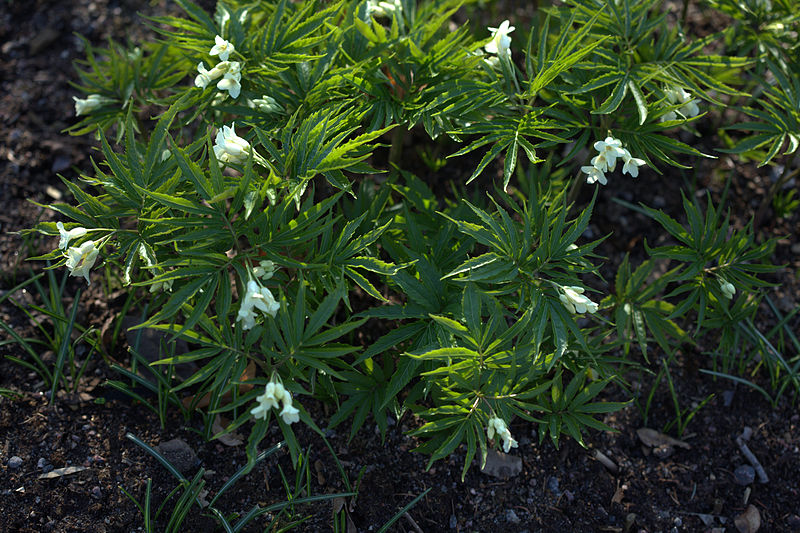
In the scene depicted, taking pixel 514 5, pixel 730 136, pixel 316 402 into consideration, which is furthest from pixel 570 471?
pixel 514 5

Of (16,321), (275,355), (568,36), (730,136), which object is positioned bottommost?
(16,321)

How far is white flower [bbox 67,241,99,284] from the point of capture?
200 cm

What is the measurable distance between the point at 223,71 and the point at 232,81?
0.07m

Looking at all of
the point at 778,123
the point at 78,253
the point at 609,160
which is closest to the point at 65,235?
the point at 78,253

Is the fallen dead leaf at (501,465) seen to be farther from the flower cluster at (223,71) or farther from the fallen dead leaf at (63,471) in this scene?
the flower cluster at (223,71)

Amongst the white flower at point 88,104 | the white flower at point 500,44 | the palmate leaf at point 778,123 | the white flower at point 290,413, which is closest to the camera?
the white flower at point 290,413

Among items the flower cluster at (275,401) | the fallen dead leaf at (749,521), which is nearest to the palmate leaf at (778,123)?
the fallen dead leaf at (749,521)

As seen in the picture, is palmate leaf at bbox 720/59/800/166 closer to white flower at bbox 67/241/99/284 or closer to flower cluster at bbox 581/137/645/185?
flower cluster at bbox 581/137/645/185

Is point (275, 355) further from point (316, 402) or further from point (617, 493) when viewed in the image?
point (617, 493)

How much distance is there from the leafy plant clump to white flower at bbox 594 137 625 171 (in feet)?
0.03

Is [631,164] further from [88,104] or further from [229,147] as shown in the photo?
[88,104]

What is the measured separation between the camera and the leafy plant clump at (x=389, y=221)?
202 cm

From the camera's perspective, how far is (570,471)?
2.68 meters

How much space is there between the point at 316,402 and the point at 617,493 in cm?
122
